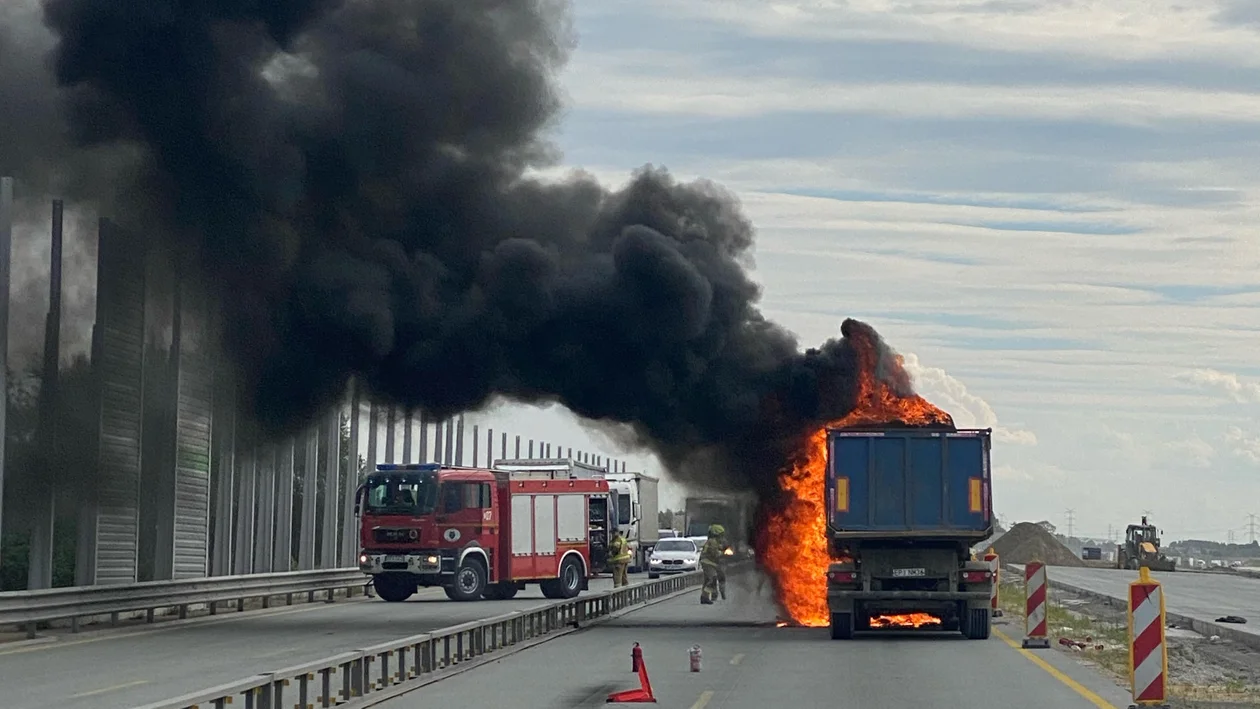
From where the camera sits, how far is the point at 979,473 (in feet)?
86.1

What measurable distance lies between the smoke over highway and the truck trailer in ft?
18.7

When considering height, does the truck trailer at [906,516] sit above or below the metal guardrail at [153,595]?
above

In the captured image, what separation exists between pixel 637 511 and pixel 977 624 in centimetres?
3438

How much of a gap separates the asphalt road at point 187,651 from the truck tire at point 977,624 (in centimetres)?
838

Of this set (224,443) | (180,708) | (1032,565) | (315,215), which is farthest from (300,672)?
(224,443)

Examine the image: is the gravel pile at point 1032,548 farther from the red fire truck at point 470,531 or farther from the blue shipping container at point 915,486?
the blue shipping container at point 915,486

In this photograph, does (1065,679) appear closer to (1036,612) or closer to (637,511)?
(1036,612)

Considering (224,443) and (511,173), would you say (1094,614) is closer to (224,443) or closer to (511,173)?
(511,173)

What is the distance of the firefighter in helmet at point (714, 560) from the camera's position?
34.8m

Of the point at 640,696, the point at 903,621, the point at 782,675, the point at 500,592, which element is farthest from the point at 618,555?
the point at 640,696

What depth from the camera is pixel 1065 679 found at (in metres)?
19.7

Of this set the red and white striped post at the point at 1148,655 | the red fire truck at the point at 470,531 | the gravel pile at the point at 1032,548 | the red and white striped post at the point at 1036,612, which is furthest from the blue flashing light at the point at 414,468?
the gravel pile at the point at 1032,548

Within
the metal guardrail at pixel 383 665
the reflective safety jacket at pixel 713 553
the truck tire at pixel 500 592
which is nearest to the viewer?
the metal guardrail at pixel 383 665

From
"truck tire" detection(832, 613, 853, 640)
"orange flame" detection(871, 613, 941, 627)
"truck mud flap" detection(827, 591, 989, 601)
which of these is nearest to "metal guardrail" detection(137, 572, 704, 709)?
"truck tire" detection(832, 613, 853, 640)
